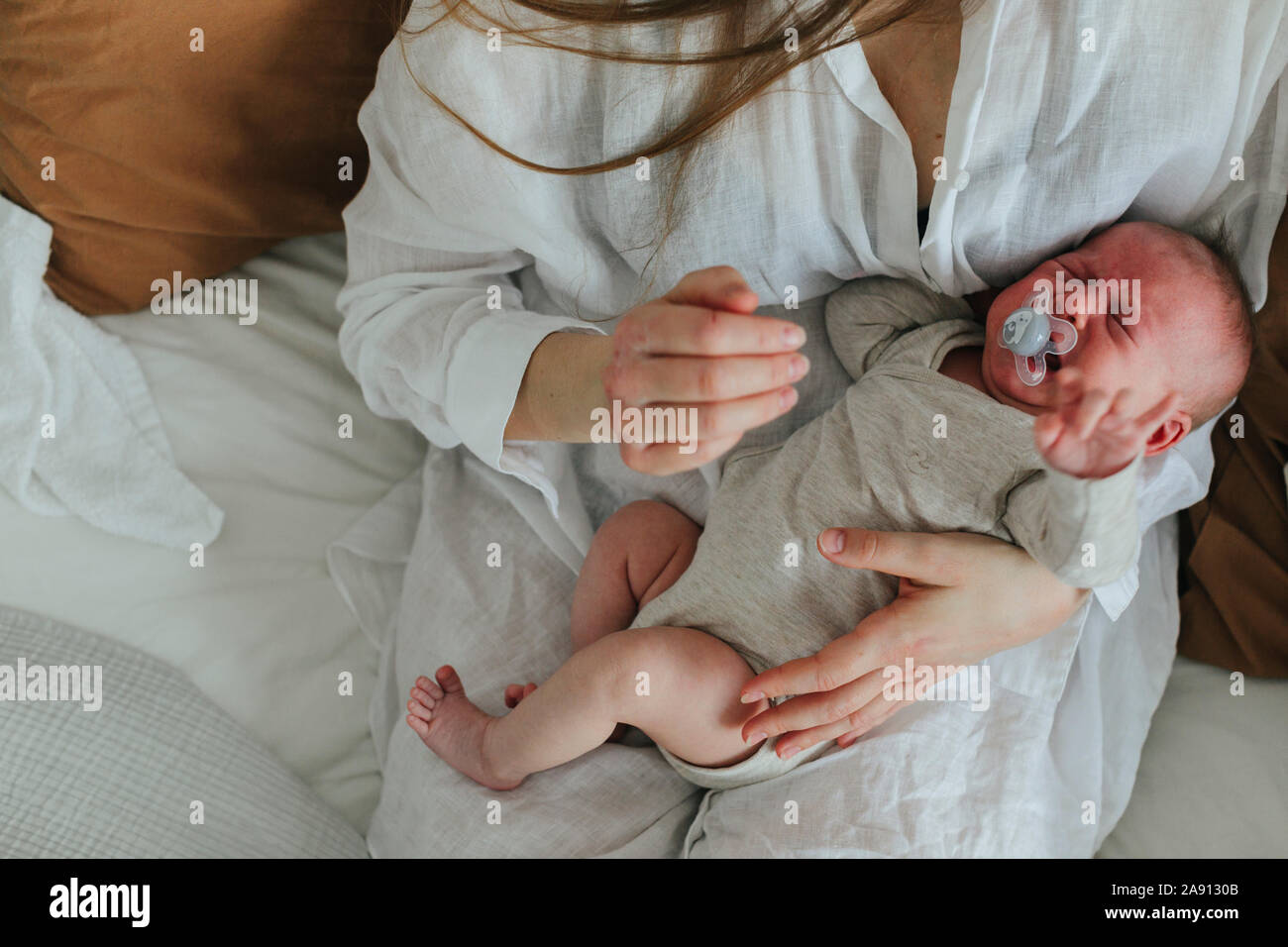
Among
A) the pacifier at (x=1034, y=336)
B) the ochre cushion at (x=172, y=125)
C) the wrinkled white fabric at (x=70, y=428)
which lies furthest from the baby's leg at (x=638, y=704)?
the ochre cushion at (x=172, y=125)

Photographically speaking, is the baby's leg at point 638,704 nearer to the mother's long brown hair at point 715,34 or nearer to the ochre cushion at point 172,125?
the mother's long brown hair at point 715,34

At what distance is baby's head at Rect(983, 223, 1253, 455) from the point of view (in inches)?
36.3

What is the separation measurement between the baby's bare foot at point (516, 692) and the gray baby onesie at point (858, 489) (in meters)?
0.15

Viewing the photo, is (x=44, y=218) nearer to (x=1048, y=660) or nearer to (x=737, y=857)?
(x=737, y=857)

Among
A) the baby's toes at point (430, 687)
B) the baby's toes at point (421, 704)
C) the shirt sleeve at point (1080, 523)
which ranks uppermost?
the shirt sleeve at point (1080, 523)

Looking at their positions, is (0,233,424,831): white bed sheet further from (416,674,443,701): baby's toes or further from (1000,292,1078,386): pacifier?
(1000,292,1078,386): pacifier

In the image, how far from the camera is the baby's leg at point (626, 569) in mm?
1100

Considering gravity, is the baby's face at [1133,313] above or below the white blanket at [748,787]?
above

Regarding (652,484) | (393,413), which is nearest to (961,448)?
(652,484)

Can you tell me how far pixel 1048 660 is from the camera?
3.52 ft

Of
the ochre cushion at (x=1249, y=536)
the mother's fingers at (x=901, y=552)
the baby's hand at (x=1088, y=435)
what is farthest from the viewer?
the ochre cushion at (x=1249, y=536)

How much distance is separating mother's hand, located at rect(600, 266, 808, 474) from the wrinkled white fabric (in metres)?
0.73

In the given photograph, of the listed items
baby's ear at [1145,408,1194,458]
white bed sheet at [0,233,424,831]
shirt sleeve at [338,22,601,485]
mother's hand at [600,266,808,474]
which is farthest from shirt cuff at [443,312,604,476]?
baby's ear at [1145,408,1194,458]

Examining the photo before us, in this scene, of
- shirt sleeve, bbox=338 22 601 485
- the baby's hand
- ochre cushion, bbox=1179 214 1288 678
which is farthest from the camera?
ochre cushion, bbox=1179 214 1288 678
